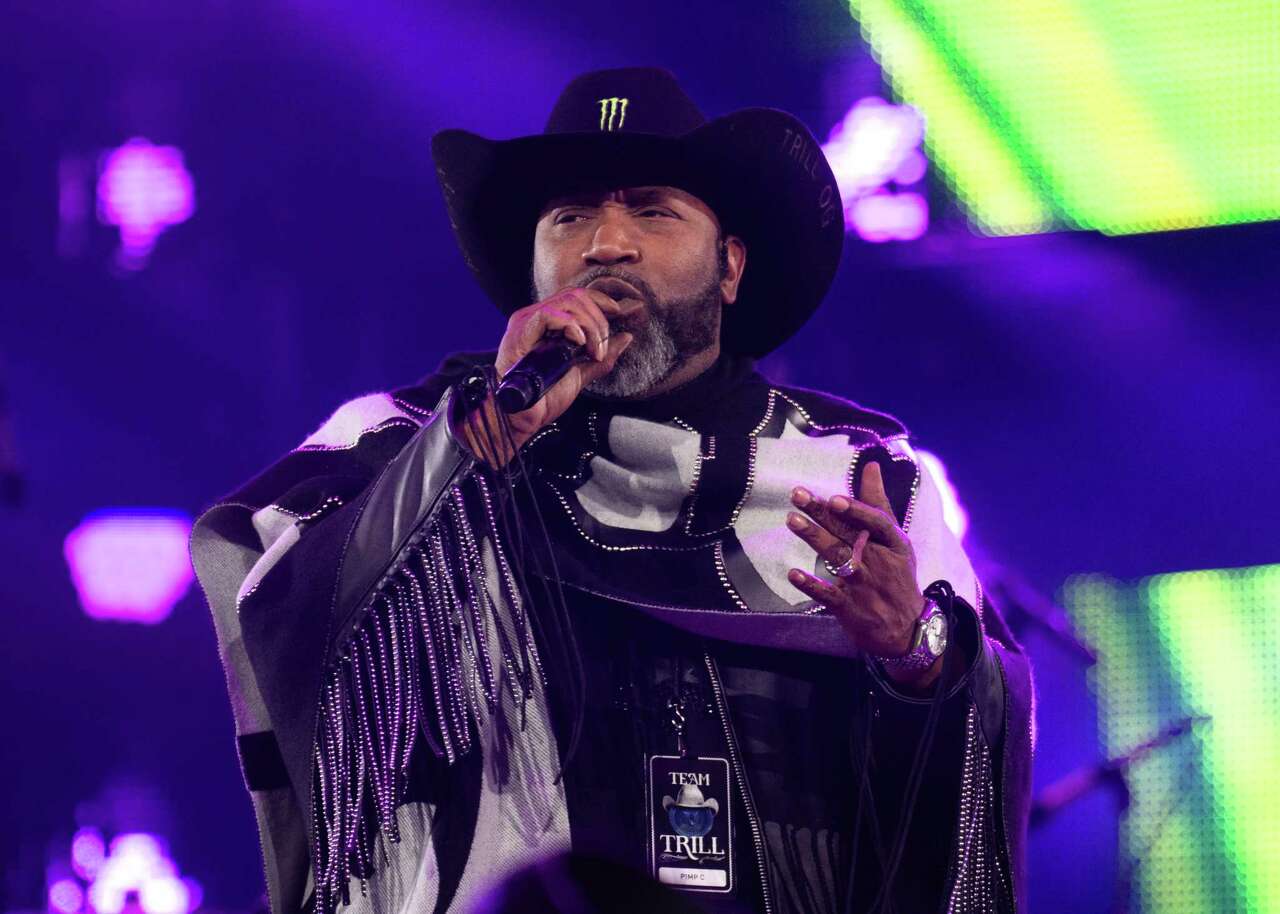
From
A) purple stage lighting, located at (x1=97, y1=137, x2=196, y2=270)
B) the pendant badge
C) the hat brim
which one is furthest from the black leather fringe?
purple stage lighting, located at (x1=97, y1=137, x2=196, y2=270)

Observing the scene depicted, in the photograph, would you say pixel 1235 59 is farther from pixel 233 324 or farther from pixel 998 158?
pixel 233 324

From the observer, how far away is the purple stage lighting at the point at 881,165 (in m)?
3.52

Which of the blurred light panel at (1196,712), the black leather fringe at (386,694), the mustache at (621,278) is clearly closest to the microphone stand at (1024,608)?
the blurred light panel at (1196,712)

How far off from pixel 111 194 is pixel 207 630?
3.59 feet

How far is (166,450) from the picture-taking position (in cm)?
372

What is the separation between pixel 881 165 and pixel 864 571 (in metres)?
2.00

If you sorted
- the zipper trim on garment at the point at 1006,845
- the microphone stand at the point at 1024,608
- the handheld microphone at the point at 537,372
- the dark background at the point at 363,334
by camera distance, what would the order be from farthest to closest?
1. the dark background at the point at 363,334
2. the microphone stand at the point at 1024,608
3. the zipper trim on garment at the point at 1006,845
4. the handheld microphone at the point at 537,372

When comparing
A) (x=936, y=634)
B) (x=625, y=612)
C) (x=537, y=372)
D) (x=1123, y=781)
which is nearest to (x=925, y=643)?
(x=936, y=634)

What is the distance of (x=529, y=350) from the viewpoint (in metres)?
1.66

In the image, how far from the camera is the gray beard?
212 cm

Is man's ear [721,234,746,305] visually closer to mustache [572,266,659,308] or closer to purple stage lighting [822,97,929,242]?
mustache [572,266,659,308]

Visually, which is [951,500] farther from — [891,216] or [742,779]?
[742,779]

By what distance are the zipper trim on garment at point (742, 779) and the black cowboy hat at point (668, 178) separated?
595 mm

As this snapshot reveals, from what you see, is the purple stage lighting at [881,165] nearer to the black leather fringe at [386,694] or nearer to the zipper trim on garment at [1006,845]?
the zipper trim on garment at [1006,845]
